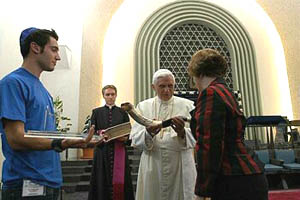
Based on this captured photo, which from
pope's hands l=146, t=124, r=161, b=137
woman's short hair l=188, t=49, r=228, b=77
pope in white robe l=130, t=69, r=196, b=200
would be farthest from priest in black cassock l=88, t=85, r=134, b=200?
woman's short hair l=188, t=49, r=228, b=77

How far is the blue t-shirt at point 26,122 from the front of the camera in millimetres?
1010

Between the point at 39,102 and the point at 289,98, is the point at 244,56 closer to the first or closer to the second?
the point at 289,98

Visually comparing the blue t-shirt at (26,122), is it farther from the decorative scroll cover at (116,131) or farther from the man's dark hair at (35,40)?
the decorative scroll cover at (116,131)

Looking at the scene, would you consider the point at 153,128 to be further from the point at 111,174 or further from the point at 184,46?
the point at 184,46

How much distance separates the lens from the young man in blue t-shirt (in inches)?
39.0

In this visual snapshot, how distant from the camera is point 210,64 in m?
1.23

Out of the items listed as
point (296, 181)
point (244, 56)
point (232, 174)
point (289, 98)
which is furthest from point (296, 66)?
point (232, 174)

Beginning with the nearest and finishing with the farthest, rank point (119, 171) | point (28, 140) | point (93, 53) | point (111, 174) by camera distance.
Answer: point (28, 140) → point (119, 171) → point (111, 174) → point (93, 53)

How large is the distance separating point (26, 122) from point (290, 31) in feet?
28.8

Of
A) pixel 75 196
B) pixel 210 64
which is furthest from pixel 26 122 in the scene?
pixel 75 196

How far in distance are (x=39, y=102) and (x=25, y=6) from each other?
5.31m

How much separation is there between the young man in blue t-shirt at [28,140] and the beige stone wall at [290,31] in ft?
26.4

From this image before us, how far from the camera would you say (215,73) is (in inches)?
49.2

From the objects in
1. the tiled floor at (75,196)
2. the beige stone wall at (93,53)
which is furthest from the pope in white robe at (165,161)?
the beige stone wall at (93,53)
